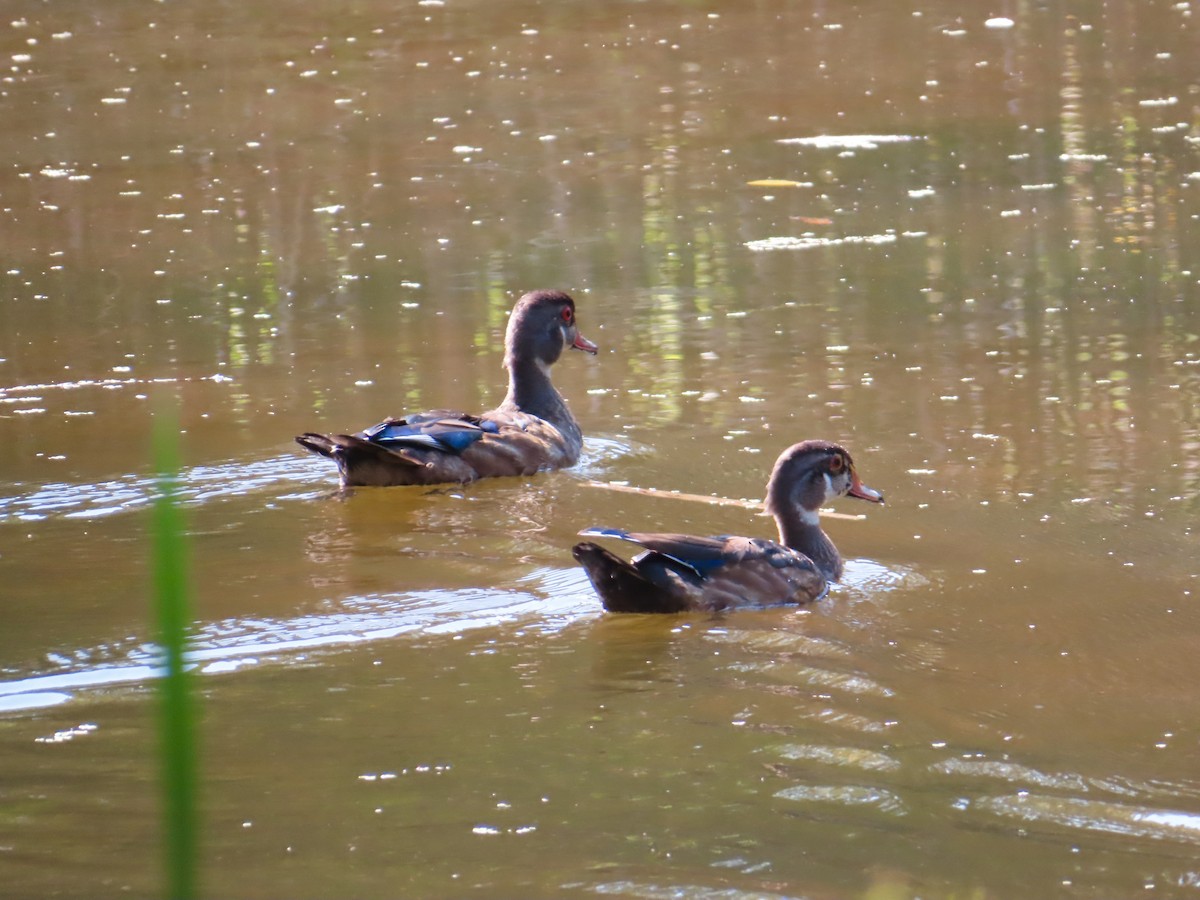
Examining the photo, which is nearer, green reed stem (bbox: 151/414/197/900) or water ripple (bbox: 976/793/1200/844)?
green reed stem (bbox: 151/414/197/900)

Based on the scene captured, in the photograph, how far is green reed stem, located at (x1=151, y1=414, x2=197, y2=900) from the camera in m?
1.28

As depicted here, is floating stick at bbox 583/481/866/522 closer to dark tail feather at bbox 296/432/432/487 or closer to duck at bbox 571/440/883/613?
duck at bbox 571/440/883/613

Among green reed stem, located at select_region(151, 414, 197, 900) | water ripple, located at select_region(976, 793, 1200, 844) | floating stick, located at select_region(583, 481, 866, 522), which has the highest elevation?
green reed stem, located at select_region(151, 414, 197, 900)

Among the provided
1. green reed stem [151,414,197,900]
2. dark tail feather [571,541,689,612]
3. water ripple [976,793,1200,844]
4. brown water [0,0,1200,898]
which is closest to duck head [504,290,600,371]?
brown water [0,0,1200,898]

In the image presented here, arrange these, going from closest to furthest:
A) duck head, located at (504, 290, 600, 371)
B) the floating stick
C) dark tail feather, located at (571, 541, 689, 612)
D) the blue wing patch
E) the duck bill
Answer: dark tail feather, located at (571, 541, 689, 612) < the duck bill < the floating stick < the blue wing patch < duck head, located at (504, 290, 600, 371)

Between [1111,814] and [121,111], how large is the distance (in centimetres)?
1656

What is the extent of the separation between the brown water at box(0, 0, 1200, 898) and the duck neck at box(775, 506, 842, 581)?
0.18 metres

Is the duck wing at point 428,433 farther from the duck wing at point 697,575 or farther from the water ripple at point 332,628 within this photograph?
the duck wing at point 697,575

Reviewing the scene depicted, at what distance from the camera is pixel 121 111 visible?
19.2 metres

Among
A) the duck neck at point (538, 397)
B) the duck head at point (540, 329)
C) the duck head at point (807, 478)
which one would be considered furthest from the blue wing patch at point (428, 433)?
the duck head at point (807, 478)

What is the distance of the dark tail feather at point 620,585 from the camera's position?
652cm

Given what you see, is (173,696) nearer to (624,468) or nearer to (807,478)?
(807,478)

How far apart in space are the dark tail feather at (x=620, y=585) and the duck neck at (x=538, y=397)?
2.50 meters

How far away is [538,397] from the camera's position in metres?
9.55
